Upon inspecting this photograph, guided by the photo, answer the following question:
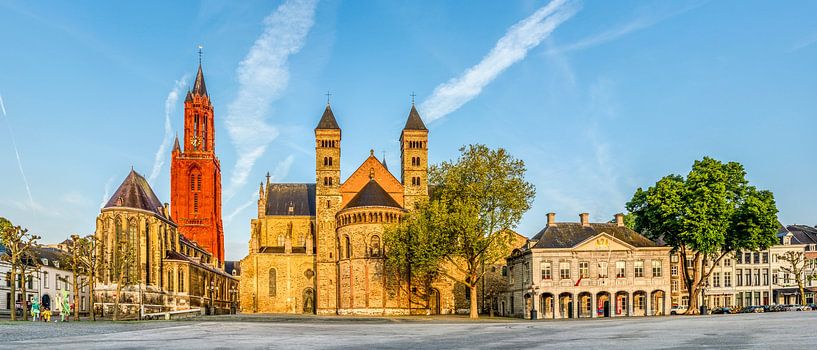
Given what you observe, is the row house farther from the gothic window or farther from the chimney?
the gothic window

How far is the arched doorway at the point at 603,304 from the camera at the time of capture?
65.2 metres

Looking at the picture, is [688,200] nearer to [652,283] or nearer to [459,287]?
[652,283]

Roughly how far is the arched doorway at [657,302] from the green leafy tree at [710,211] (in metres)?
2.48

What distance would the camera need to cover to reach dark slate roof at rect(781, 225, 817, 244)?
92188 mm

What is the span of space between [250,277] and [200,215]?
41363 millimetres

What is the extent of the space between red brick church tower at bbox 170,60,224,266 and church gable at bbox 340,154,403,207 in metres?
45.7

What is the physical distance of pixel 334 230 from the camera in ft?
257

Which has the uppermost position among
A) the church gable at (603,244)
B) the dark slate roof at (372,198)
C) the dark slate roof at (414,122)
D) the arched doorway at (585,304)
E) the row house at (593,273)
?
A: the dark slate roof at (414,122)

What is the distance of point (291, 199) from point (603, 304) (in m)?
41.3

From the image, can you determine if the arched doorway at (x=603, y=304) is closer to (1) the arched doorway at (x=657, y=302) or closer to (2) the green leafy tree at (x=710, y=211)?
(1) the arched doorway at (x=657, y=302)

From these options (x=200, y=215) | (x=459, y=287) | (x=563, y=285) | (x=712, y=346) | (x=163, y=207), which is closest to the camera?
(x=712, y=346)

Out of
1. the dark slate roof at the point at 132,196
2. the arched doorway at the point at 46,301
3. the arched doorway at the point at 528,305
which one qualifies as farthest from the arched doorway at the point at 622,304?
the arched doorway at the point at 46,301

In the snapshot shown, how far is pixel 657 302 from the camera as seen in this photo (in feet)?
214

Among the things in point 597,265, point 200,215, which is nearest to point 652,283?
point 597,265
